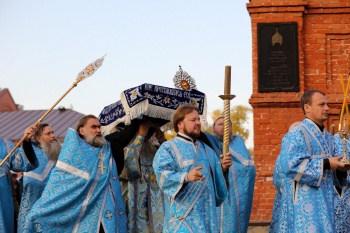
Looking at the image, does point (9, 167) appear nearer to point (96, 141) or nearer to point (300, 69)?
point (96, 141)

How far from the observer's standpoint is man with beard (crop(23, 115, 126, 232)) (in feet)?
27.8

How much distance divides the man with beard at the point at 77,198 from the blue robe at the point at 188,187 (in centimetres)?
132

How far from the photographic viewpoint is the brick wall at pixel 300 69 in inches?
504

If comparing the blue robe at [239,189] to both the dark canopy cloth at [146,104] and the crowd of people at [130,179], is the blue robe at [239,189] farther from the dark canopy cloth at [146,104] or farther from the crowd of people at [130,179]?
the dark canopy cloth at [146,104]

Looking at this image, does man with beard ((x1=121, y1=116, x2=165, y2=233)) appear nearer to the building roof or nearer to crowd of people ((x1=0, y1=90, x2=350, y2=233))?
crowd of people ((x1=0, y1=90, x2=350, y2=233))

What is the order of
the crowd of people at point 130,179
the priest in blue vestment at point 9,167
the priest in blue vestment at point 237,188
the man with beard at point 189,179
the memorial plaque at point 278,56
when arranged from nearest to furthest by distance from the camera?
the man with beard at point 189,179 → the crowd of people at point 130,179 → the priest in blue vestment at point 9,167 → the priest in blue vestment at point 237,188 → the memorial plaque at point 278,56

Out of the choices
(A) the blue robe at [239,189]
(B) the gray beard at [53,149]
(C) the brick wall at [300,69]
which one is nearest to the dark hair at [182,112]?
(A) the blue robe at [239,189]

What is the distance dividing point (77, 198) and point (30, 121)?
3301 cm

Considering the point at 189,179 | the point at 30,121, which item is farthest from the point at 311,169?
the point at 30,121

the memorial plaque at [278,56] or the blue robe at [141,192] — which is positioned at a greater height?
the memorial plaque at [278,56]

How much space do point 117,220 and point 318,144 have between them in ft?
7.54

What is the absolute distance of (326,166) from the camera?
7621 mm

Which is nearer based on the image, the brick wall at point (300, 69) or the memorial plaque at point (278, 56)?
the brick wall at point (300, 69)

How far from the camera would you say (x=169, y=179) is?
23.2 ft
